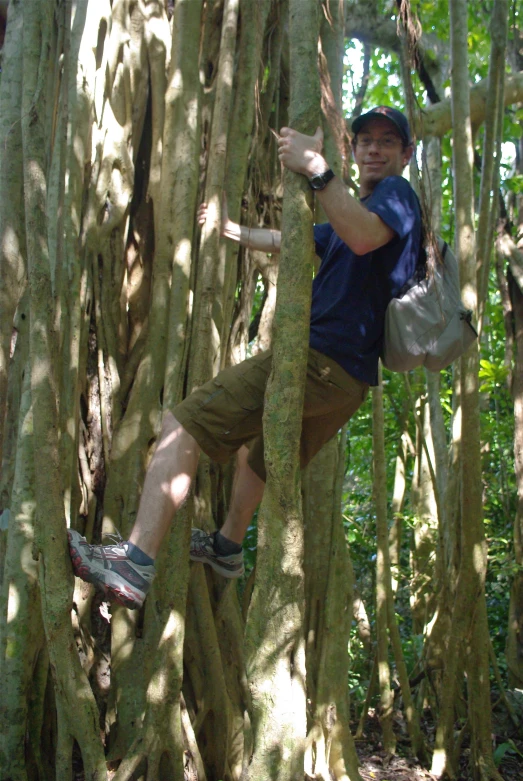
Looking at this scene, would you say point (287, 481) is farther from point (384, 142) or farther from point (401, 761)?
point (401, 761)

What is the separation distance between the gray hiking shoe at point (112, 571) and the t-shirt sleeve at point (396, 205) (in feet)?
4.19

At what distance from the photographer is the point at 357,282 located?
2.74 m

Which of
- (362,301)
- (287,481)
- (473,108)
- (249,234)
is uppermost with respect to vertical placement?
(473,108)

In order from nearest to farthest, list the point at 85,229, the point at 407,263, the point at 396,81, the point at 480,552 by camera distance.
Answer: the point at 407,263
the point at 85,229
the point at 480,552
the point at 396,81

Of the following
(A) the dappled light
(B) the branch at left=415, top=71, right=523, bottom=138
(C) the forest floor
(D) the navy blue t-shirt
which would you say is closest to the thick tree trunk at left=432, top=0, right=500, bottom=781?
(A) the dappled light

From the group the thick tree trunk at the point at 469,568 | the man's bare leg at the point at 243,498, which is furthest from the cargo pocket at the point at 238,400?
the thick tree trunk at the point at 469,568

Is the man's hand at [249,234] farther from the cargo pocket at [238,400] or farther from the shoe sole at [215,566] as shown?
the shoe sole at [215,566]

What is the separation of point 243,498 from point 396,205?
1273 millimetres

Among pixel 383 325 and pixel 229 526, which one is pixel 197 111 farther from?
pixel 229 526

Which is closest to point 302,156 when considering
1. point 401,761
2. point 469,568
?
point 469,568

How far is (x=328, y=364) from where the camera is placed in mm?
2699

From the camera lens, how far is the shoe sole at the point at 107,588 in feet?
8.12

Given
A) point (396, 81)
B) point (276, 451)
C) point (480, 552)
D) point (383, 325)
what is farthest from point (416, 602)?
point (396, 81)

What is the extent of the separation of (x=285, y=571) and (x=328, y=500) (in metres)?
1.48
